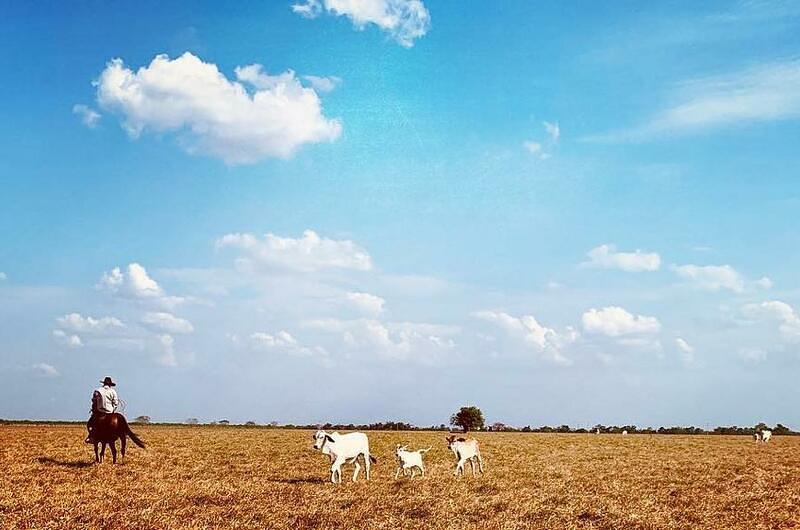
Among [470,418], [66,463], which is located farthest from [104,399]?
[470,418]

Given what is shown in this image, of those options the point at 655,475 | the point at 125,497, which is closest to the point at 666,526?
the point at 655,475

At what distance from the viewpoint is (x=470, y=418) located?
113438mm

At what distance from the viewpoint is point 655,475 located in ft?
84.5

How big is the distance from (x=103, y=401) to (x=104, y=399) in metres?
0.08

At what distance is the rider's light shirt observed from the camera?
26.9 metres

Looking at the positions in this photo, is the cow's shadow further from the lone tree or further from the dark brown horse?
the lone tree

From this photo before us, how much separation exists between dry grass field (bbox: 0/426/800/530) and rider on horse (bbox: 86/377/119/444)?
182cm

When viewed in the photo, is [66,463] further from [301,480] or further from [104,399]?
[301,480]

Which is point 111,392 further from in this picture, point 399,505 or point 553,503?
point 553,503

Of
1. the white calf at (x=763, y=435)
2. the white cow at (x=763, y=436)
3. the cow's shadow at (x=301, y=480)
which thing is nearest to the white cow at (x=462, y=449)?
the cow's shadow at (x=301, y=480)

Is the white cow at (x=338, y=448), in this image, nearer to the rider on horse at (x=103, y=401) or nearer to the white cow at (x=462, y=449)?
the white cow at (x=462, y=449)

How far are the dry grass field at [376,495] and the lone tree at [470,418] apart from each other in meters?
84.8

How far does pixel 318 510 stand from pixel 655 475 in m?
14.5

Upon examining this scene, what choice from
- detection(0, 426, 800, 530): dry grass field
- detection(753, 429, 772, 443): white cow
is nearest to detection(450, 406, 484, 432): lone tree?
detection(753, 429, 772, 443): white cow
